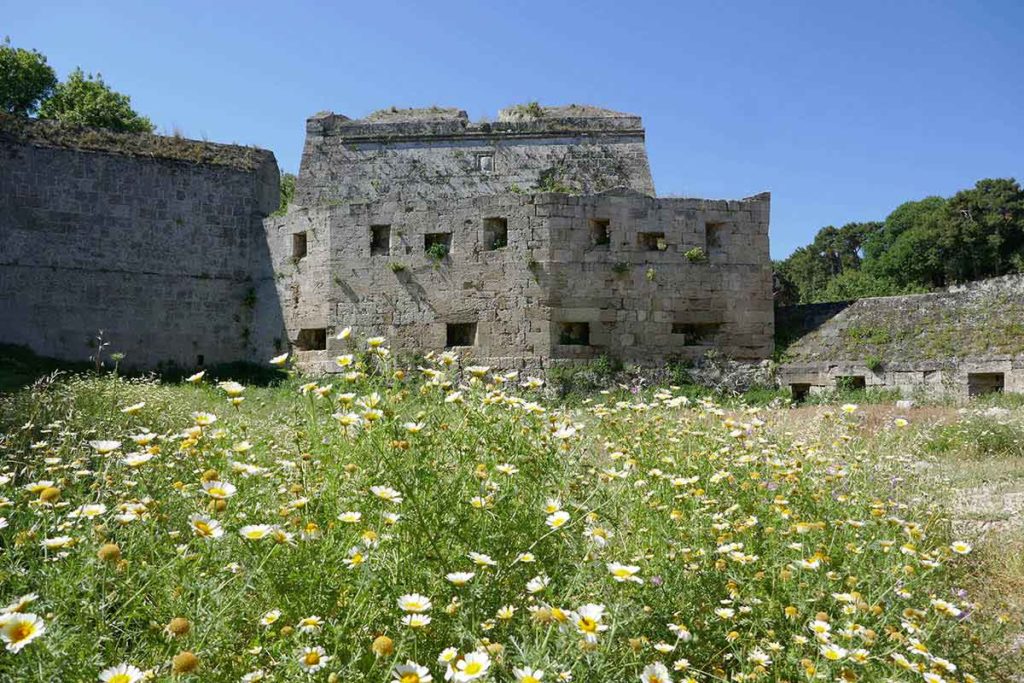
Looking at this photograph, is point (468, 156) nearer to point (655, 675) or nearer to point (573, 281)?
point (573, 281)

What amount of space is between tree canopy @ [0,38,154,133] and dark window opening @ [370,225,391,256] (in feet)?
→ 49.1

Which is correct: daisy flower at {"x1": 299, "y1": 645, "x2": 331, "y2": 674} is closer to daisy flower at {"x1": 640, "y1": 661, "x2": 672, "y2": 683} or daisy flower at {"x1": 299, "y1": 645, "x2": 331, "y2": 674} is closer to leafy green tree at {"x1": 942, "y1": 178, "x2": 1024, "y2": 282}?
daisy flower at {"x1": 640, "y1": 661, "x2": 672, "y2": 683}

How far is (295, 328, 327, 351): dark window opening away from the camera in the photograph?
14984 mm

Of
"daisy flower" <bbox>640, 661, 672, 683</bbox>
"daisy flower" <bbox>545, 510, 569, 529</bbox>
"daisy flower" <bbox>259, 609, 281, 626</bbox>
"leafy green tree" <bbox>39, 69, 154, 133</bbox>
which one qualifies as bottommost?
"daisy flower" <bbox>640, 661, 672, 683</bbox>

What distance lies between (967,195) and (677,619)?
41036 mm

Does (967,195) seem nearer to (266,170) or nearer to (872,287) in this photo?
(872,287)

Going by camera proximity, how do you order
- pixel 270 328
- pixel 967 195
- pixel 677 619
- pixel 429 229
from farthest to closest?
pixel 967 195 → pixel 270 328 → pixel 429 229 → pixel 677 619

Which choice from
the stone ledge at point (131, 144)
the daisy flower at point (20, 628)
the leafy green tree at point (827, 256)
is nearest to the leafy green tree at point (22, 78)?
the stone ledge at point (131, 144)

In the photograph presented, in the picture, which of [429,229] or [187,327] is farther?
[187,327]

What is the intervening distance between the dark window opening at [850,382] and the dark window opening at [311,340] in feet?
32.1

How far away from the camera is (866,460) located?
4590mm

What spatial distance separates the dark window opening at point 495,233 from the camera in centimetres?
1370

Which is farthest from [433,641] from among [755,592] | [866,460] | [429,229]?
[429,229]

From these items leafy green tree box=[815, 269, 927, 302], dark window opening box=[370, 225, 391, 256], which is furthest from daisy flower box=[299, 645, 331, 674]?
leafy green tree box=[815, 269, 927, 302]
